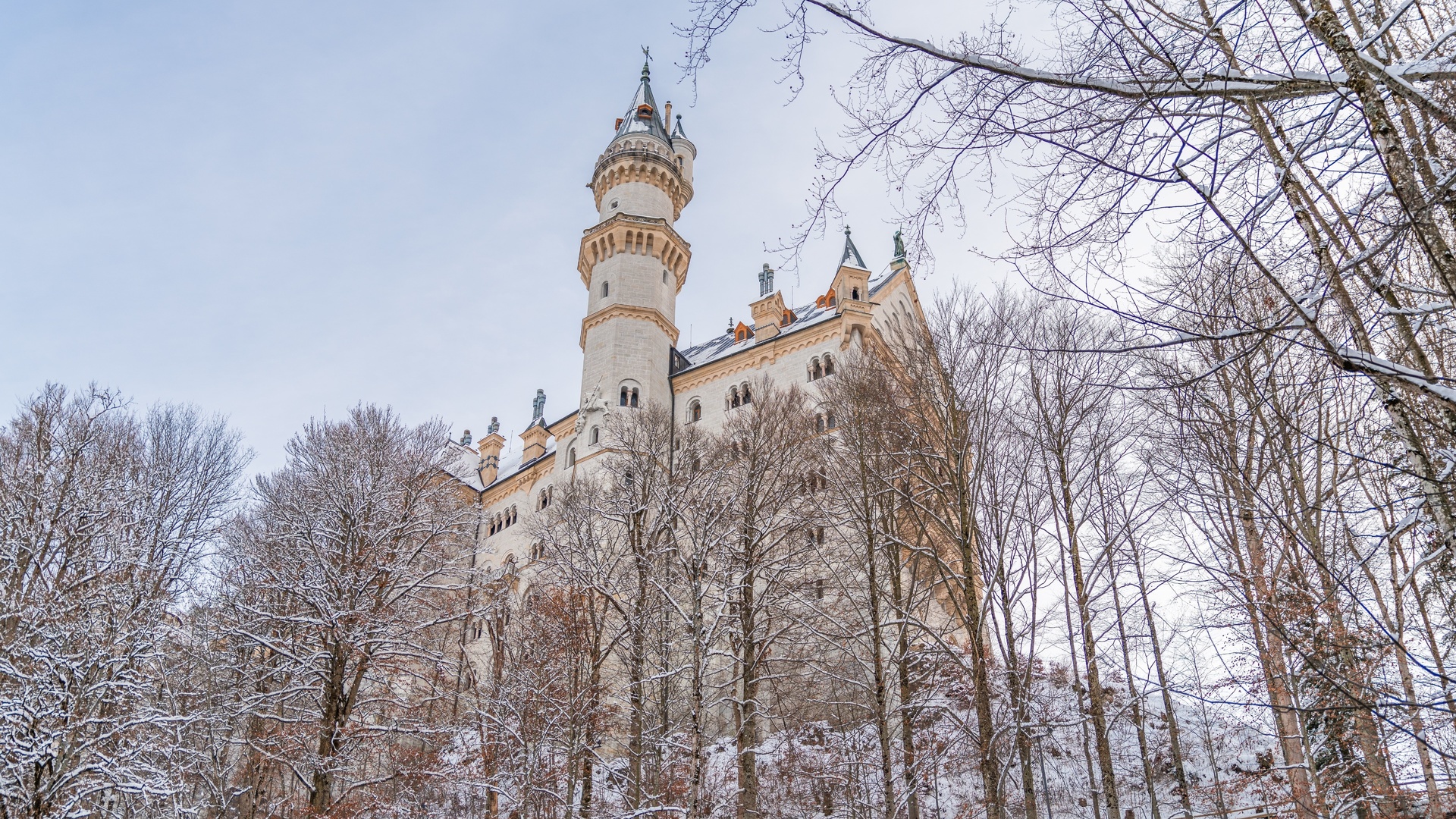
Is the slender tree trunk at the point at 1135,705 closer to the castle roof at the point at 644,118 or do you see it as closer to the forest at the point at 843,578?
the forest at the point at 843,578

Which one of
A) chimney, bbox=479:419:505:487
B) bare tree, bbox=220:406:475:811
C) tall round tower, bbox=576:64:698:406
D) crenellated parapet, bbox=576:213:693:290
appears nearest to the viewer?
bare tree, bbox=220:406:475:811

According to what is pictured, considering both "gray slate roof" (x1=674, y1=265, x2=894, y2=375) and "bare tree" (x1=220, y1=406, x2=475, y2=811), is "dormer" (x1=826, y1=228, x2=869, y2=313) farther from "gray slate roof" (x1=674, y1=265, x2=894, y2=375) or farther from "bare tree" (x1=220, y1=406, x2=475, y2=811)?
"bare tree" (x1=220, y1=406, x2=475, y2=811)

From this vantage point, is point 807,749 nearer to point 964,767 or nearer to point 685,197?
point 964,767

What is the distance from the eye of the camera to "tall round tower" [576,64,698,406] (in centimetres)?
3941

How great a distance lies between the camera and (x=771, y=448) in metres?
20.6

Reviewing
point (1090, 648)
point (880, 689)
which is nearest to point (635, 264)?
point (880, 689)

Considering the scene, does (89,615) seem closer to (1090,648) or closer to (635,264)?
(1090,648)

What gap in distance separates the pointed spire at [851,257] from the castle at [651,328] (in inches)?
3.1

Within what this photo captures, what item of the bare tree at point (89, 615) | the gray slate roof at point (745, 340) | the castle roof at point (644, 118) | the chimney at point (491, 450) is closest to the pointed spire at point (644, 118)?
the castle roof at point (644, 118)

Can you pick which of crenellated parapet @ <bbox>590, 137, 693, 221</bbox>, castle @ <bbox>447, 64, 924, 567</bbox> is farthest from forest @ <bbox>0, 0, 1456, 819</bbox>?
crenellated parapet @ <bbox>590, 137, 693, 221</bbox>

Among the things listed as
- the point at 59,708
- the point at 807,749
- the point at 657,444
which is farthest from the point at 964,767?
the point at 59,708

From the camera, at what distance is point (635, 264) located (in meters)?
42.0

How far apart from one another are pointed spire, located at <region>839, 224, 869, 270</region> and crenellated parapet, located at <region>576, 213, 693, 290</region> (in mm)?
9568

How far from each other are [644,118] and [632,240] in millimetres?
10001
